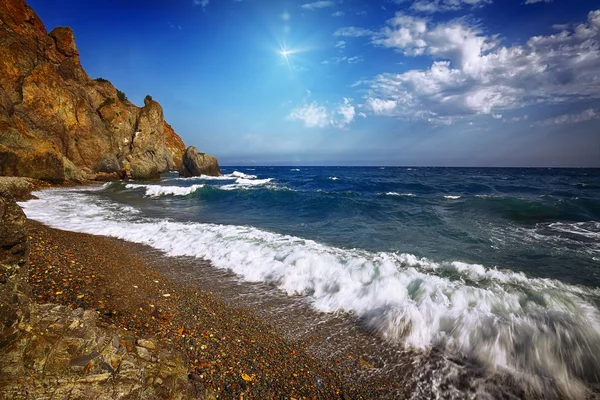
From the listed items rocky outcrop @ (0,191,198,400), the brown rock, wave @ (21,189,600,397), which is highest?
the brown rock

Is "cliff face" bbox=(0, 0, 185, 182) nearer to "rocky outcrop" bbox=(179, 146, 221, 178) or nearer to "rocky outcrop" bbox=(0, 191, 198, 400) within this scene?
"rocky outcrop" bbox=(179, 146, 221, 178)

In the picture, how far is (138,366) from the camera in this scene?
246 cm

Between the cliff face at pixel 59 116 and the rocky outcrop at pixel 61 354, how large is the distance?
2286 cm

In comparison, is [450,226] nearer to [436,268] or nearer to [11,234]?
[436,268]

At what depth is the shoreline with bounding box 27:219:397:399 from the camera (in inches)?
119

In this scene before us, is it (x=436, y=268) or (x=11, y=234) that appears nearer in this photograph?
(x=11, y=234)

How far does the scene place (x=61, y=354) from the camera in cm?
223

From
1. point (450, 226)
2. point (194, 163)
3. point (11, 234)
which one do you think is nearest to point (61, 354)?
point (11, 234)

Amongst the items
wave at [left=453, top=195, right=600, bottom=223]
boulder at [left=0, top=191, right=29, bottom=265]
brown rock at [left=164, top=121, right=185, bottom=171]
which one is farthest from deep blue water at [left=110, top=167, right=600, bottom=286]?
brown rock at [left=164, top=121, right=185, bottom=171]

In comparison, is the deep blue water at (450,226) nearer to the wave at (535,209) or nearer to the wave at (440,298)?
the wave at (535,209)

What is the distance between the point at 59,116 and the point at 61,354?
37.8m

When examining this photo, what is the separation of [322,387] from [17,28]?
48557 millimetres

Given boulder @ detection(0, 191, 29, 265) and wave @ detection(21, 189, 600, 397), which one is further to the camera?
wave @ detection(21, 189, 600, 397)

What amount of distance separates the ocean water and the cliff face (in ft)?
30.0
